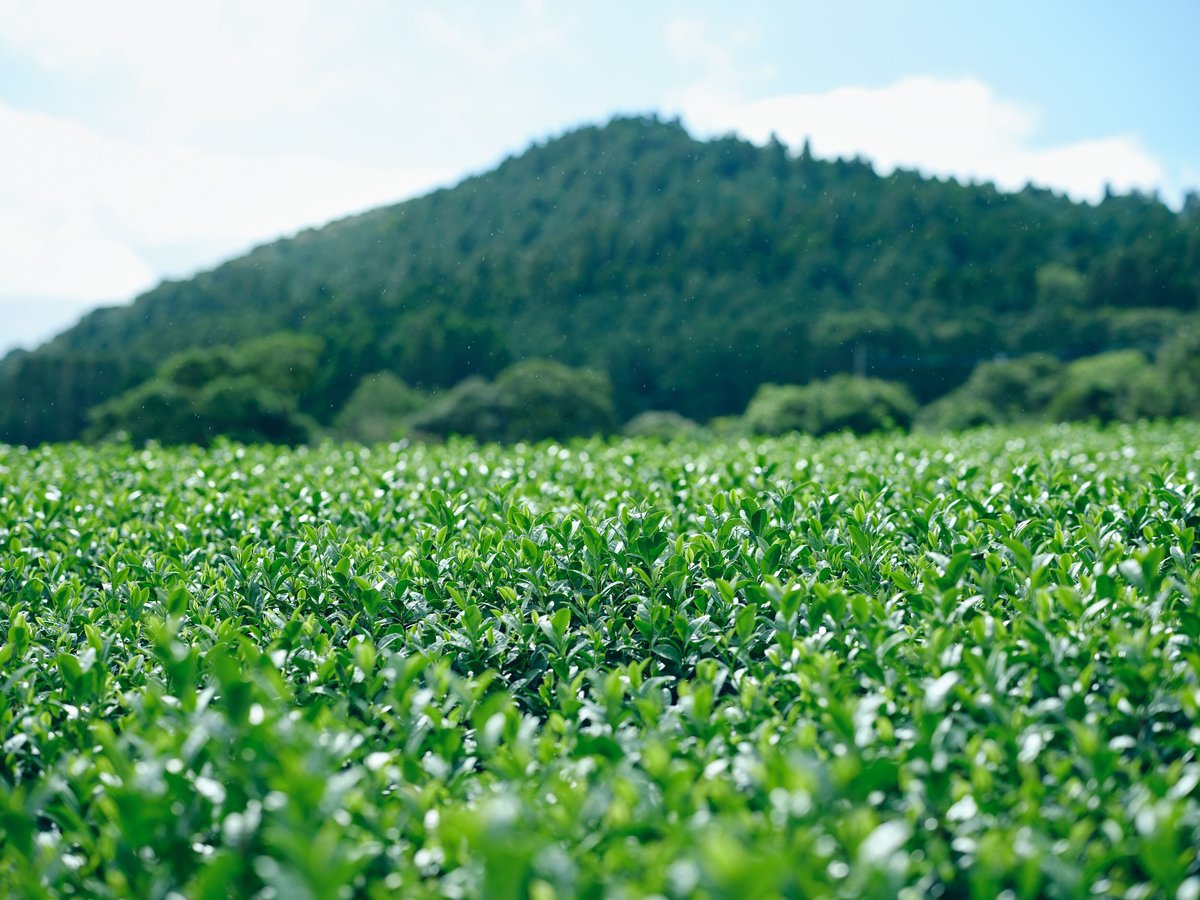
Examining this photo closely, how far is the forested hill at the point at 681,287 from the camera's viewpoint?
52312mm

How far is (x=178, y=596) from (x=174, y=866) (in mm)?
952

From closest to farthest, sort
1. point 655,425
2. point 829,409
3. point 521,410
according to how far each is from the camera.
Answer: point 829,409 < point 521,410 < point 655,425

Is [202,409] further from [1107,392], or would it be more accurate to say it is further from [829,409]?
[1107,392]

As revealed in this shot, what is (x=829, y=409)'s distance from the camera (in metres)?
38.6

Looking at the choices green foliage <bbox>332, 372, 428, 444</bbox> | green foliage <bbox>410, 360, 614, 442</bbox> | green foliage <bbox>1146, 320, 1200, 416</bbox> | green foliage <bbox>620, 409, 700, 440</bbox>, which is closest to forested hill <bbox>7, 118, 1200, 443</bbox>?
green foliage <bbox>332, 372, 428, 444</bbox>

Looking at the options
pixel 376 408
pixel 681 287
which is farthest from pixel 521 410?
pixel 681 287

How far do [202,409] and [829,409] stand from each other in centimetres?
2436

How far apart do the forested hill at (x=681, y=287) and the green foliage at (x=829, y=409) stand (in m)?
10.3

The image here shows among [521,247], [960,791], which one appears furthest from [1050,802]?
[521,247]

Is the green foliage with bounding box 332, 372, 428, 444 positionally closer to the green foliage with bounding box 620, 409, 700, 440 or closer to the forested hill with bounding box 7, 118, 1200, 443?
the forested hill with bounding box 7, 118, 1200, 443

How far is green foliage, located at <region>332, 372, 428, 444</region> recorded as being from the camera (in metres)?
44.8

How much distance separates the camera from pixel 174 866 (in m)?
1.83

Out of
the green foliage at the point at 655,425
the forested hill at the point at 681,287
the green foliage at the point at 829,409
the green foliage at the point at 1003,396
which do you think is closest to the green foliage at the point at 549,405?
the green foliage at the point at 655,425

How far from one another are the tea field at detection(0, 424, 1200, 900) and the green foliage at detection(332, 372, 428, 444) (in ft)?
136
